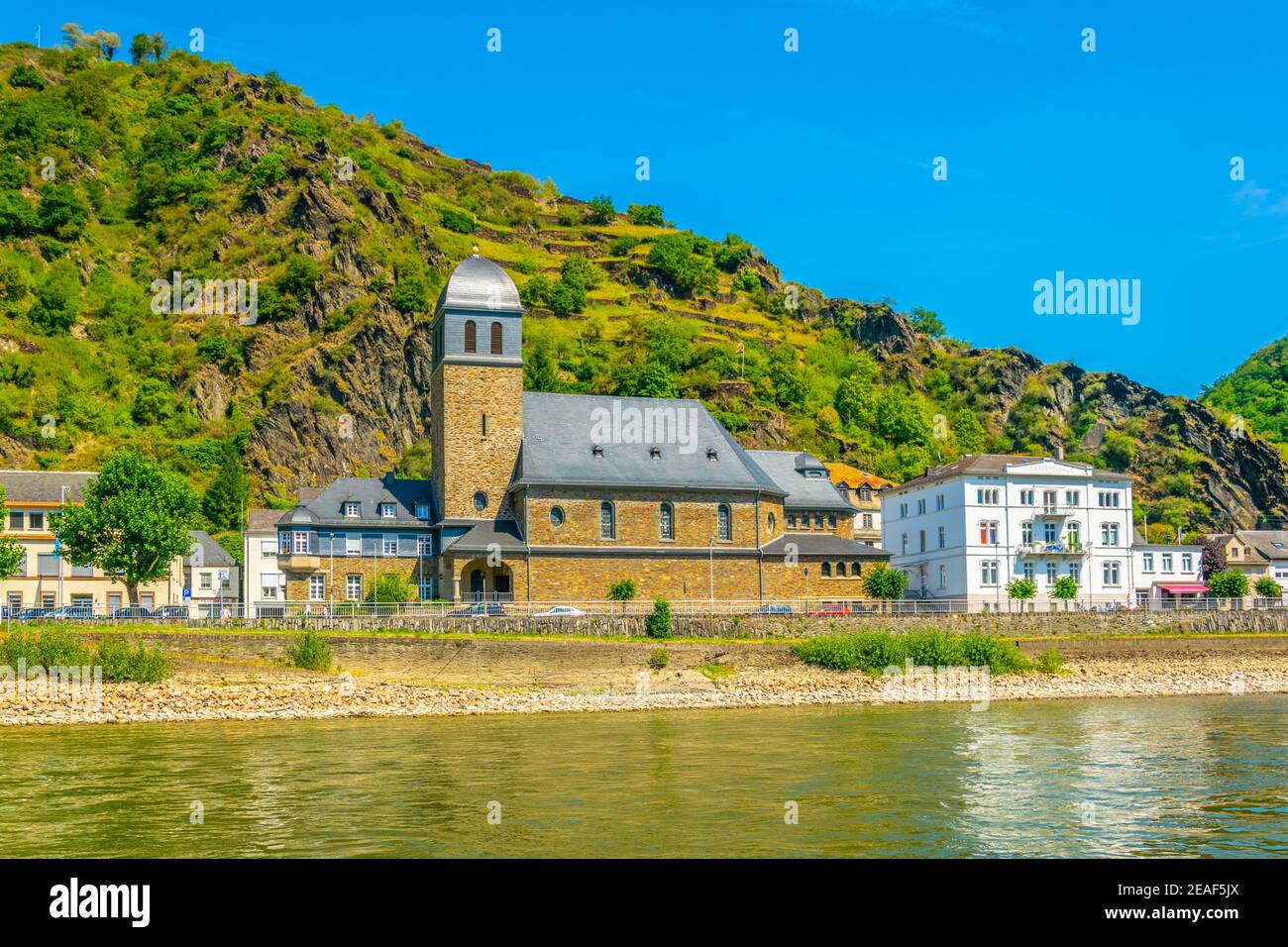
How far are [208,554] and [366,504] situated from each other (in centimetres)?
1692

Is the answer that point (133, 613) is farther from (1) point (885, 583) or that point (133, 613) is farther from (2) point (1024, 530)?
(2) point (1024, 530)

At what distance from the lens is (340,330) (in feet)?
325

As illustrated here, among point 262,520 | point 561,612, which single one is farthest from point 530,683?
point 262,520

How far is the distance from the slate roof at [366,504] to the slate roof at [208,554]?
13.6 metres

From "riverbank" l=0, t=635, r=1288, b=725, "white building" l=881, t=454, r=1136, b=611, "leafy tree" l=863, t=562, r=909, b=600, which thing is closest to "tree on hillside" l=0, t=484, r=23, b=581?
"riverbank" l=0, t=635, r=1288, b=725

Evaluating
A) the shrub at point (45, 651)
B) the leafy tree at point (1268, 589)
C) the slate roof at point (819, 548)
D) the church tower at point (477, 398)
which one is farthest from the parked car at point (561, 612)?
the leafy tree at point (1268, 589)

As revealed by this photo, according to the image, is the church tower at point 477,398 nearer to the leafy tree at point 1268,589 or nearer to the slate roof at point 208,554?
the slate roof at point 208,554

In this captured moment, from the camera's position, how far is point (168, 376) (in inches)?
3789

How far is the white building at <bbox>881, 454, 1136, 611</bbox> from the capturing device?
60031 mm

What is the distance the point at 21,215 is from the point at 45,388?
84.1ft

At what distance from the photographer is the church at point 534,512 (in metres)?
54.0

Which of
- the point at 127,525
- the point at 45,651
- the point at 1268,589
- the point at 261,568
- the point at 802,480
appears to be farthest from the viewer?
the point at 261,568

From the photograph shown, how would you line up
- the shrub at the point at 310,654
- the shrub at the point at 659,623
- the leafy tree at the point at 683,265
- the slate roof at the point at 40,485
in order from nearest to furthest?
1. the shrub at the point at 310,654
2. the shrub at the point at 659,623
3. the slate roof at the point at 40,485
4. the leafy tree at the point at 683,265

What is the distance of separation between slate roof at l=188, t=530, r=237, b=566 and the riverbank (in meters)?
28.2
